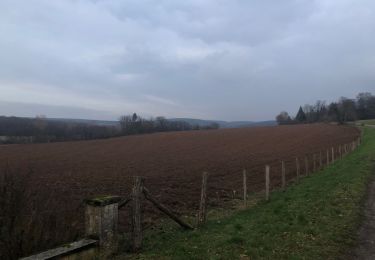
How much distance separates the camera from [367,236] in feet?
31.8

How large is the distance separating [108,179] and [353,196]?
630 inches

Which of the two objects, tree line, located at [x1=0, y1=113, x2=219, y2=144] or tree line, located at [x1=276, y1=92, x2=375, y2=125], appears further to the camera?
tree line, located at [x1=276, y1=92, x2=375, y2=125]

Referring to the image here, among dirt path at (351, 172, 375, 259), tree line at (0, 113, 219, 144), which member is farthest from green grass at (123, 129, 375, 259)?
tree line at (0, 113, 219, 144)

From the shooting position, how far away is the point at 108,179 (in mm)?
26609

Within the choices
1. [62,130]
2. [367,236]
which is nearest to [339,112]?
[62,130]

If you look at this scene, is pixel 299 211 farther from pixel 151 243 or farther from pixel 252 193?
pixel 252 193

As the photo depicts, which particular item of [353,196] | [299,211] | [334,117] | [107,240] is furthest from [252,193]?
[334,117]

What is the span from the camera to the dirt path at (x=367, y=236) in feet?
27.2

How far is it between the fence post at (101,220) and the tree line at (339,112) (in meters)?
130

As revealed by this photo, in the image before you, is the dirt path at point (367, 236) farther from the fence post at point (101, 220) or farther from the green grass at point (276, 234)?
the fence post at point (101, 220)

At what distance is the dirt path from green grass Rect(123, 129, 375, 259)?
0.19 metres

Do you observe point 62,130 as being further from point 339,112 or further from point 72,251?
point 72,251

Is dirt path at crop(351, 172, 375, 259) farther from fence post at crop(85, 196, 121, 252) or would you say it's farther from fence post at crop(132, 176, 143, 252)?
fence post at crop(85, 196, 121, 252)

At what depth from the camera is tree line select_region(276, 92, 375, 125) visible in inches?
5655
